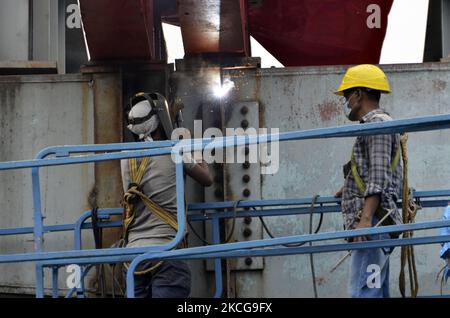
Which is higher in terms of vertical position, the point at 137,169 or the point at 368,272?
the point at 137,169

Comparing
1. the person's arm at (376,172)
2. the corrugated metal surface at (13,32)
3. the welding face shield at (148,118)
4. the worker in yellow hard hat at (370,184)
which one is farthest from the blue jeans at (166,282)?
the corrugated metal surface at (13,32)

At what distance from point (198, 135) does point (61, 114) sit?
3.72 feet

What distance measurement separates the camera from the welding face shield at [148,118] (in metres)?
7.22

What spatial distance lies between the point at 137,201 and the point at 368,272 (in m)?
1.55

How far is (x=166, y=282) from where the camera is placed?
273 inches

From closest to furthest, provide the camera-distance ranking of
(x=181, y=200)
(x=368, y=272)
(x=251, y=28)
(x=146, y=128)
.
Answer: (x=181, y=200)
(x=368, y=272)
(x=146, y=128)
(x=251, y=28)

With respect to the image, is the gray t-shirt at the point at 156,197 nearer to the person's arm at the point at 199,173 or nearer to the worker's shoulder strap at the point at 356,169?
the person's arm at the point at 199,173

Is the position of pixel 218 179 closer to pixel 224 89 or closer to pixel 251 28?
pixel 224 89

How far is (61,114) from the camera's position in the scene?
9.08 metres

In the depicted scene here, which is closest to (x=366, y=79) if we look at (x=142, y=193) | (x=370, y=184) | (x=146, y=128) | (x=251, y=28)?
(x=370, y=184)

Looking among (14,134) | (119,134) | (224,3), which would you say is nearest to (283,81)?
(224,3)
